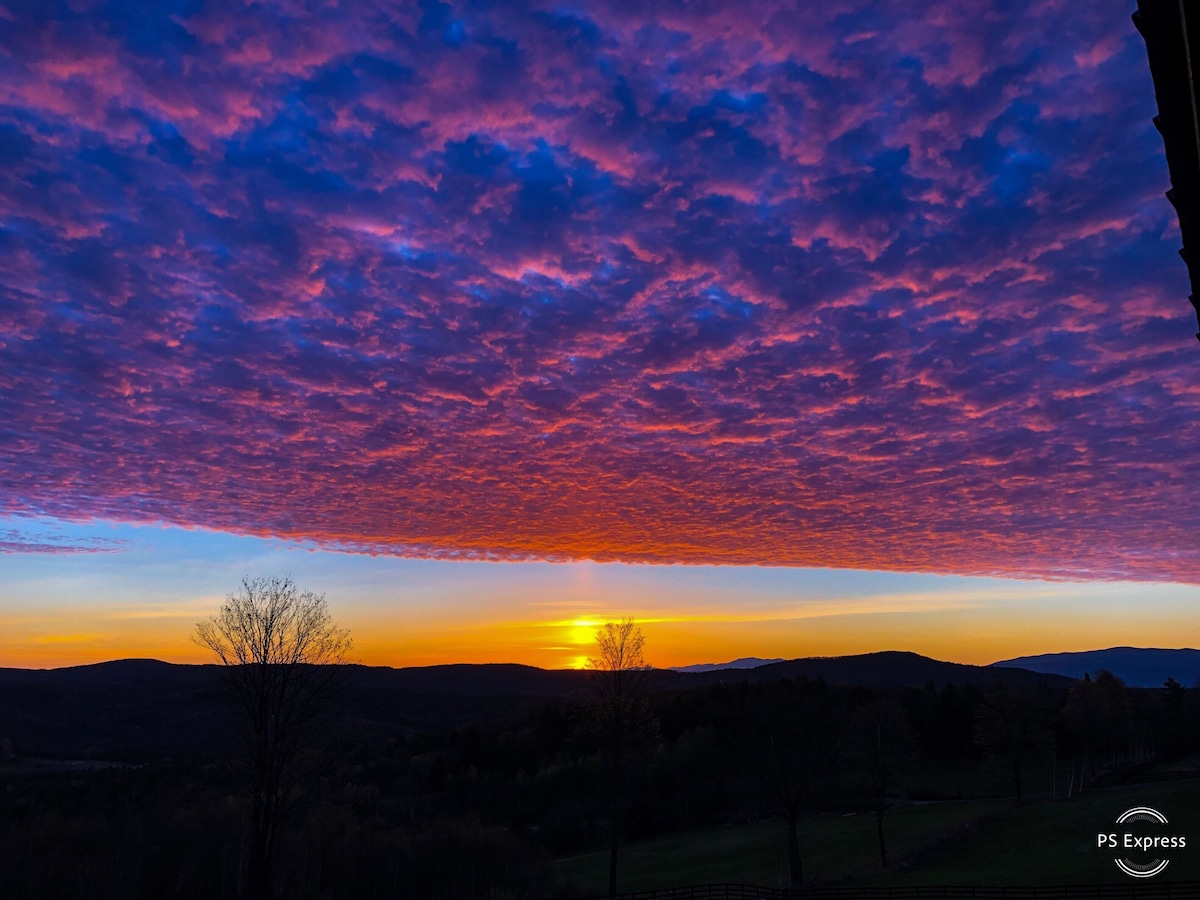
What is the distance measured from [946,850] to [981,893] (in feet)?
58.3

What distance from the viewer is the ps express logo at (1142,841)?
41.1 m

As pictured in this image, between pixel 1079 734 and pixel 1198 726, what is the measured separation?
29621 mm

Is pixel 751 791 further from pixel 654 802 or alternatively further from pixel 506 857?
pixel 506 857

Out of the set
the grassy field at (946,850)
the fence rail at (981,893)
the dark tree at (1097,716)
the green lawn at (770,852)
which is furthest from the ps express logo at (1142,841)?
the dark tree at (1097,716)

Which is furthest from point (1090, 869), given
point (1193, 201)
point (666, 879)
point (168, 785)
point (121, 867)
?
point (168, 785)

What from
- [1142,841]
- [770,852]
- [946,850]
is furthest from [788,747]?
[1142,841]

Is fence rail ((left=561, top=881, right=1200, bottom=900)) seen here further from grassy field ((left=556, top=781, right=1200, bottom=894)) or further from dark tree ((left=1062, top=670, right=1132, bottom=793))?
dark tree ((left=1062, top=670, right=1132, bottom=793))

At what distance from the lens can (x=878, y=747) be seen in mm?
55125

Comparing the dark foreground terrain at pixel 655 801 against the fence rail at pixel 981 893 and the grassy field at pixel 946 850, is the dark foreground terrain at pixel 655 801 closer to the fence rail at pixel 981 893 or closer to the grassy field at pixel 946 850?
the grassy field at pixel 946 850

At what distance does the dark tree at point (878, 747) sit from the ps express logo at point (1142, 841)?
12743 millimetres

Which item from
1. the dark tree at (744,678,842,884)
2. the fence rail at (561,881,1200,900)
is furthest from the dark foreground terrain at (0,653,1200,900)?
the fence rail at (561,881,1200,900)

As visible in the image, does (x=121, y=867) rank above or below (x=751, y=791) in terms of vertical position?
above

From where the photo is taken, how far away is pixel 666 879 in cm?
5744

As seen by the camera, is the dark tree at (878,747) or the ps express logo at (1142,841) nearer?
the ps express logo at (1142,841)
